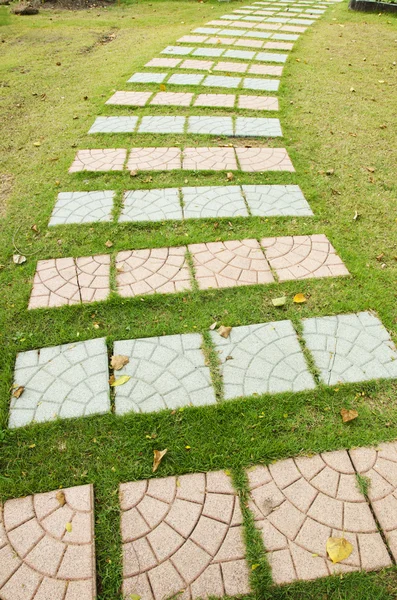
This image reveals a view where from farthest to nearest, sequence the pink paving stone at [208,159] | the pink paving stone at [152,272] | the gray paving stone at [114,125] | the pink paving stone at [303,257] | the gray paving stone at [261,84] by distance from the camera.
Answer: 1. the gray paving stone at [261,84]
2. the gray paving stone at [114,125]
3. the pink paving stone at [208,159]
4. the pink paving stone at [303,257]
5. the pink paving stone at [152,272]

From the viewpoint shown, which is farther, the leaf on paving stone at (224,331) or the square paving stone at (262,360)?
the leaf on paving stone at (224,331)

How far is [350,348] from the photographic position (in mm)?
2689

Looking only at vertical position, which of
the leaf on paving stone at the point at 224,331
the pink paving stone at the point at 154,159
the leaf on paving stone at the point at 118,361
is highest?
the pink paving stone at the point at 154,159

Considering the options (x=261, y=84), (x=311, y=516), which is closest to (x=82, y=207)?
(x=311, y=516)

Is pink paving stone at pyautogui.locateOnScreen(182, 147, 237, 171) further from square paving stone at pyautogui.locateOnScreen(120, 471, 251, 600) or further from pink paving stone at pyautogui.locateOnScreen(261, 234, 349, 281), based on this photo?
square paving stone at pyautogui.locateOnScreen(120, 471, 251, 600)

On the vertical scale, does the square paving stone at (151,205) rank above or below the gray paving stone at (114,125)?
below

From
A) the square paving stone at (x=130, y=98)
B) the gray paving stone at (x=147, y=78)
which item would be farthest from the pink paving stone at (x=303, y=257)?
the gray paving stone at (x=147, y=78)

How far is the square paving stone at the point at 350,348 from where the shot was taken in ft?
8.36

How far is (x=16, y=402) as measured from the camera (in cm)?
243

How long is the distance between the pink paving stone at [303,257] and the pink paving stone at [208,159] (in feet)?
4.31

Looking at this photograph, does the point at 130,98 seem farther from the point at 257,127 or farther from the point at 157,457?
the point at 157,457

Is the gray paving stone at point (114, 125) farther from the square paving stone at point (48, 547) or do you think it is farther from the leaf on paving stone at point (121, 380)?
the square paving stone at point (48, 547)

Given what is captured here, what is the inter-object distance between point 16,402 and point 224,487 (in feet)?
4.22

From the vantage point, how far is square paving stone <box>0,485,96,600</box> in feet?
5.83
